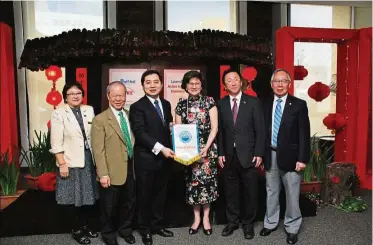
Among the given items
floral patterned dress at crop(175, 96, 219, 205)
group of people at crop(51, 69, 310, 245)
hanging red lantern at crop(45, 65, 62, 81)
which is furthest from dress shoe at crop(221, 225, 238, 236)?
hanging red lantern at crop(45, 65, 62, 81)

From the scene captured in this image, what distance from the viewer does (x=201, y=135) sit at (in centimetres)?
290

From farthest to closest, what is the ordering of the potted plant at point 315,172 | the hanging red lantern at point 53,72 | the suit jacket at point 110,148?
the hanging red lantern at point 53,72 → the potted plant at point 315,172 → the suit jacket at point 110,148

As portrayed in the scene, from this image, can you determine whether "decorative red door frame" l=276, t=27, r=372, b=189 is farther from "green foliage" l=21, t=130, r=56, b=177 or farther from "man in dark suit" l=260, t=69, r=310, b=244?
"green foliage" l=21, t=130, r=56, b=177

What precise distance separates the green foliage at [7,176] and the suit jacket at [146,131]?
183 cm

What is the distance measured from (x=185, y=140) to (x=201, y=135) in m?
0.17

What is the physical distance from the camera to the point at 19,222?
3.14 m

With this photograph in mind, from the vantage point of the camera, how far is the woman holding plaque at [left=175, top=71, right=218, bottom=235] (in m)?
2.87

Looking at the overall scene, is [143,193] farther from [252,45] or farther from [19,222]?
[252,45]

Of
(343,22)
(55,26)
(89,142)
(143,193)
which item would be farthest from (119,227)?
(343,22)

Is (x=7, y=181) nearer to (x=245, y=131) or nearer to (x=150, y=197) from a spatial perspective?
(x=150, y=197)

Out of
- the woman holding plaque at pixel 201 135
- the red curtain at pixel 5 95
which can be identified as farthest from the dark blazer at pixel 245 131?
the red curtain at pixel 5 95

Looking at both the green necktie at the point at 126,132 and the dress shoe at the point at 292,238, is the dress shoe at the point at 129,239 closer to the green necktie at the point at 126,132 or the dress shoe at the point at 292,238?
the green necktie at the point at 126,132

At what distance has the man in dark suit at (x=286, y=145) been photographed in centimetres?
282

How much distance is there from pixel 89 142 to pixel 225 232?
1.37 metres
